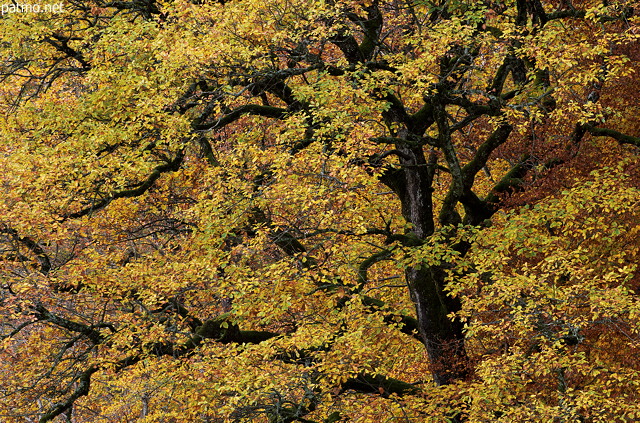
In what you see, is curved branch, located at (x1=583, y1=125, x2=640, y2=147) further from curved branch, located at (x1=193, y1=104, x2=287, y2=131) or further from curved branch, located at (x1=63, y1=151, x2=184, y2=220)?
curved branch, located at (x1=63, y1=151, x2=184, y2=220)

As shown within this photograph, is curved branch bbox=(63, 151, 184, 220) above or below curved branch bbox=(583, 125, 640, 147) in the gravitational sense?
above

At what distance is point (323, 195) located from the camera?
35.9ft

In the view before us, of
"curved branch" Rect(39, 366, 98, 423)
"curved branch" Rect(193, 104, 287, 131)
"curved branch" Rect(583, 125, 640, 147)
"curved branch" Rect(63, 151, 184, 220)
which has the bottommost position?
"curved branch" Rect(39, 366, 98, 423)

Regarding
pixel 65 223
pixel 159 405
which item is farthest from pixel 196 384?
pixel 159 405

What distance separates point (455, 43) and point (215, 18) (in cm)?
438

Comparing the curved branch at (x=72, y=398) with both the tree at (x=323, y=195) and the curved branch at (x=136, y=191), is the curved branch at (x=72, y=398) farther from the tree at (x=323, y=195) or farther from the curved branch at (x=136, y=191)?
the curved branch at (x=136, y=191)

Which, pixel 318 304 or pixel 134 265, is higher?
pixel 134 265

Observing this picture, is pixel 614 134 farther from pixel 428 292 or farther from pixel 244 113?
pixel 244 113

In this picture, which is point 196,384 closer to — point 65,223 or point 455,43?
point 65,223

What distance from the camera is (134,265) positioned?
1345cm

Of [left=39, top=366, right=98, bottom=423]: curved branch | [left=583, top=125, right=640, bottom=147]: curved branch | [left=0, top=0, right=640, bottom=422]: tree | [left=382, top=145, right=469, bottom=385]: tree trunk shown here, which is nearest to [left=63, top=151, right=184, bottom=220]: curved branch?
[left=0, top=0, right=640, bottom=422]: tree

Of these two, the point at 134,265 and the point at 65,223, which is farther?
the point at 134,265

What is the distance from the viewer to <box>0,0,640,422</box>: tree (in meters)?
11.1

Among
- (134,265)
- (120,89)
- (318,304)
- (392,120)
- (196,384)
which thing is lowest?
(196,384)
